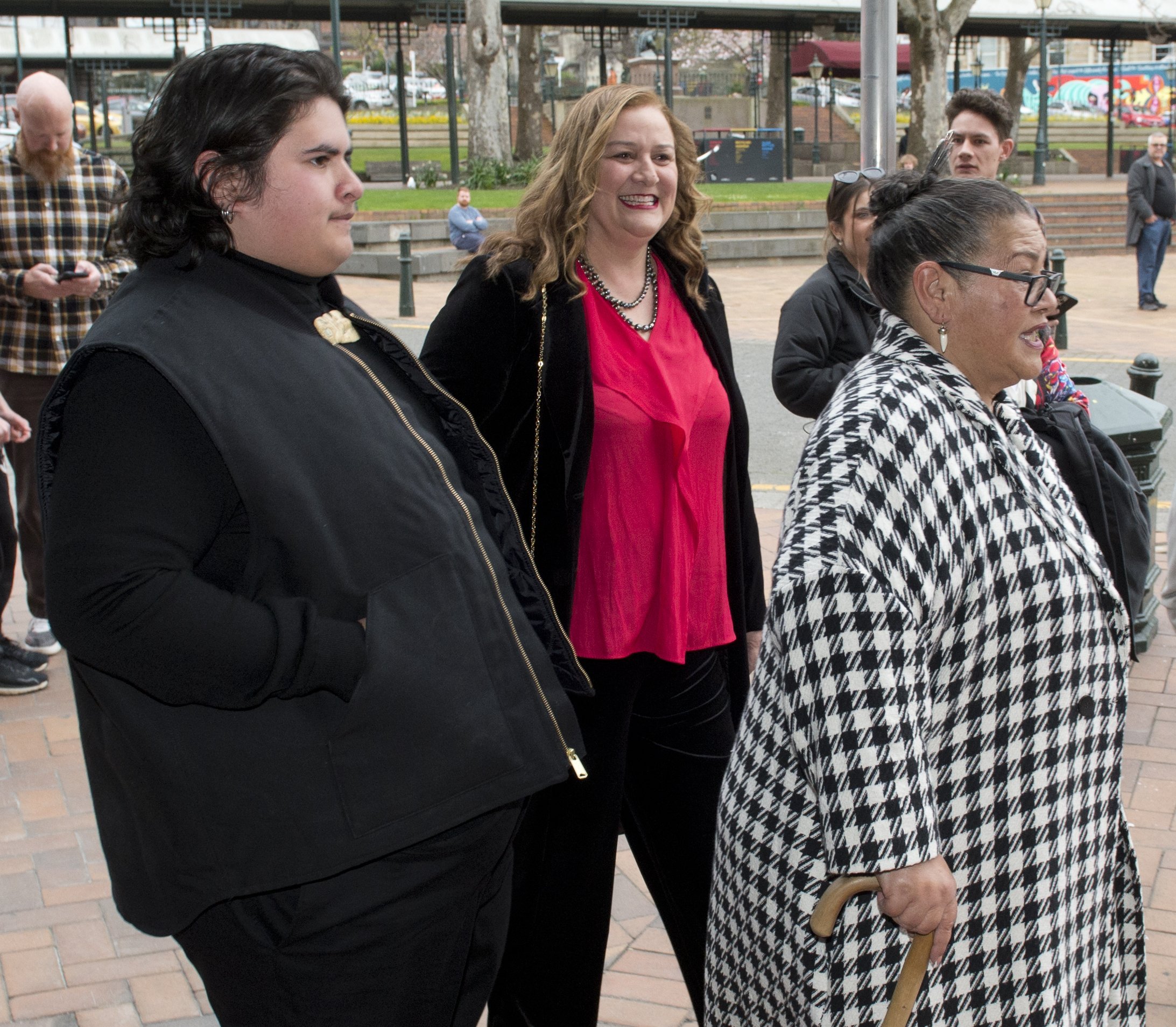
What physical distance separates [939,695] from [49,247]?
4190mm

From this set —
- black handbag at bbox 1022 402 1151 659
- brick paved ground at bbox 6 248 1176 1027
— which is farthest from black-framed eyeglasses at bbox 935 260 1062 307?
brick paved ground at bbox 6 248 1176 1027

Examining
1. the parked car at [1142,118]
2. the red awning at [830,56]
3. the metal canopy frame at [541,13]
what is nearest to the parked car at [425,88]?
the red awning at [830,56]

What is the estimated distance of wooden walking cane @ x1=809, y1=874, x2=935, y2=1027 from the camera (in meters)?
1.93

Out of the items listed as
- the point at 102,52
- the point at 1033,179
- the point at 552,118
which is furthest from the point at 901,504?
the point at 552,118

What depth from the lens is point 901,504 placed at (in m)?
1.92

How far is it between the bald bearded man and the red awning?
1258 inches

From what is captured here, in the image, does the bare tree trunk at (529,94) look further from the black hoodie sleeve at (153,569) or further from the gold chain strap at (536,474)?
the black hoodie sleeve at (153,569)

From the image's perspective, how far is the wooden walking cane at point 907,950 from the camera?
6.32 ft

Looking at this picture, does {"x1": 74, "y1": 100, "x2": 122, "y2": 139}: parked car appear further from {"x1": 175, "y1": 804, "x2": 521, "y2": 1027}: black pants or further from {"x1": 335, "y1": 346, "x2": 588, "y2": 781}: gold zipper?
{"x1": 175, "y1": 804, "x2": 521, "y2": 1027}: black pants

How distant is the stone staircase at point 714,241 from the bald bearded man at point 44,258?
13.5 m

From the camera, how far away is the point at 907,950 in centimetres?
201

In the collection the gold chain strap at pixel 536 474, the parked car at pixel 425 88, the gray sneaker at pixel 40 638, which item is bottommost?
the gray sneaker at pixel 40 638

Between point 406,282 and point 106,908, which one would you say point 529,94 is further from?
point 106,908

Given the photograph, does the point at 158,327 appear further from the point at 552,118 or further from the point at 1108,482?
the point at 552,118
